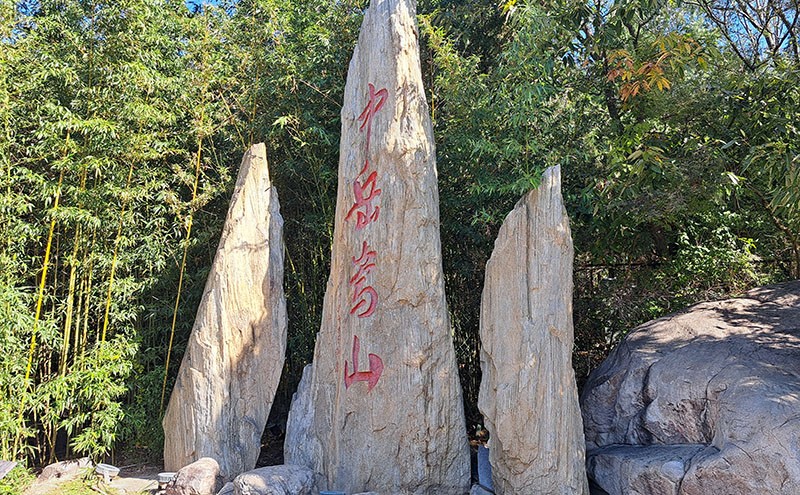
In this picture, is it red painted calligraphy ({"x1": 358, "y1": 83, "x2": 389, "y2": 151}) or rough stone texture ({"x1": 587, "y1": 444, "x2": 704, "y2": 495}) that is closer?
rough stone texture ({"x1": 587, "y1": 444, "x2": 704, "y2": 495})

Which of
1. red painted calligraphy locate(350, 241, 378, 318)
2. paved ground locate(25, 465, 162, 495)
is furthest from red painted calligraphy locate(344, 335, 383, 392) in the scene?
paved ground locate(25, 465, 162, 495)

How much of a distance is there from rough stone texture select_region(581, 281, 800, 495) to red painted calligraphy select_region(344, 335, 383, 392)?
4.41ft

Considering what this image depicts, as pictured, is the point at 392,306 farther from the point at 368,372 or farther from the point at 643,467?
the point at 643,467

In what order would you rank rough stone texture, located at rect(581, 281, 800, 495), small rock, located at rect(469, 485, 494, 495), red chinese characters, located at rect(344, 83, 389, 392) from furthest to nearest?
red chinese characters, located at rect(344, 83, 389, 392) → small rock, located at rect(469, 485, 494, 495) → rough stone texture, located at rect(581, 281, 800, 495)

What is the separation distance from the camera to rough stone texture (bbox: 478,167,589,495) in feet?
10.8

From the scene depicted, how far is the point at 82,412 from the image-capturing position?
4.38 m

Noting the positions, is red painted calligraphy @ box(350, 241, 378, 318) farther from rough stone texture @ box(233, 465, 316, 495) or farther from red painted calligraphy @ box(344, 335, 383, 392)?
rough stone texture @ box(233, 465, 316, 495)

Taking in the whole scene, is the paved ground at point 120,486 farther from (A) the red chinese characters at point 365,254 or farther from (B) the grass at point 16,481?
(A) the red chinese characters at point 365,254

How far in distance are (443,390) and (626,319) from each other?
1917 millimetres

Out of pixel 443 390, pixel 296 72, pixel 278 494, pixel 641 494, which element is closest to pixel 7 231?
pixel 296 72

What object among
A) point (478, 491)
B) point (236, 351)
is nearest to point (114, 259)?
point (236, 351)

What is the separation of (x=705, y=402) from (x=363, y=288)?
1.95m

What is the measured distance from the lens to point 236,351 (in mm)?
4074

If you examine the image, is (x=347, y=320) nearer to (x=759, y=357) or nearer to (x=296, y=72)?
(x=296, y=72)
